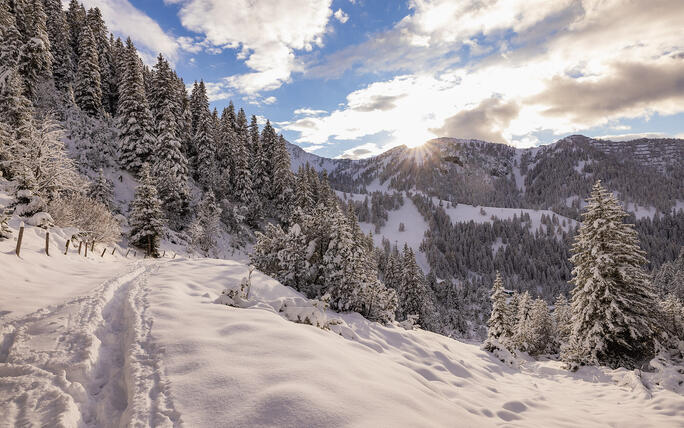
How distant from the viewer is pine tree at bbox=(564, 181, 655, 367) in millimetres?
15789

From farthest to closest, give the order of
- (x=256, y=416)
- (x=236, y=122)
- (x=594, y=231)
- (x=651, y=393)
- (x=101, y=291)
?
(x=236, y=122)
(x=594, y=231)
(x=101, y=291)
(x=651, y=393)
(x=256, y=416)

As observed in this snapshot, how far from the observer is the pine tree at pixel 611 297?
51.8 ft

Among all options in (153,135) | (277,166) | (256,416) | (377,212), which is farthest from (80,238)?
(377,212)

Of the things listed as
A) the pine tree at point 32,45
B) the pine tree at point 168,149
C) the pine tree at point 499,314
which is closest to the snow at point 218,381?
the pine tree at point 499,314

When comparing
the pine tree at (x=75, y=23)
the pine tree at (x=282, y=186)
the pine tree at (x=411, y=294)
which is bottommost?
the pine tree at (x=411, y=294)

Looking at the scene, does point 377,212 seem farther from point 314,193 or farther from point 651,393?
point 651,393

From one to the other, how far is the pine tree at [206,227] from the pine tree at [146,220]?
671 centimetres

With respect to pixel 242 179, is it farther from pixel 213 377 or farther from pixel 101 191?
pixel 213 377

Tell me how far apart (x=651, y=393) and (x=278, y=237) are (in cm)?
2101

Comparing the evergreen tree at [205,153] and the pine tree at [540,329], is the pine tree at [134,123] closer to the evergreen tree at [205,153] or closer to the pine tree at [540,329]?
the evergreen tree at [205,153]

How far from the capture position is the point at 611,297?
627 inches

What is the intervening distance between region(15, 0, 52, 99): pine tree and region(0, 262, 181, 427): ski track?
4636 cm

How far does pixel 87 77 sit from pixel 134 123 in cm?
1228

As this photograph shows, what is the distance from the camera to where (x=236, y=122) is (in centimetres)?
6203
